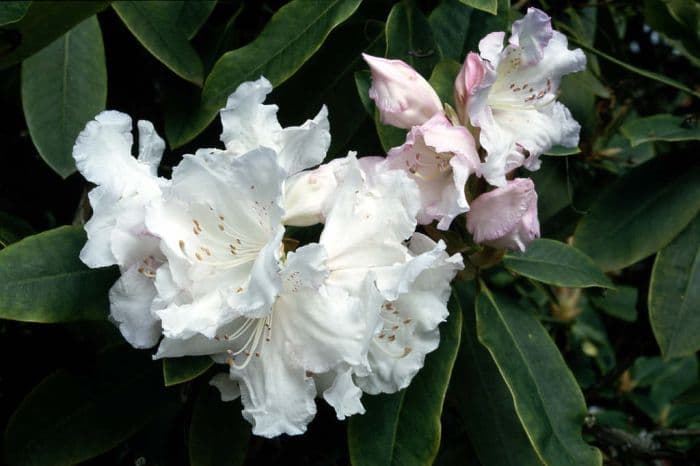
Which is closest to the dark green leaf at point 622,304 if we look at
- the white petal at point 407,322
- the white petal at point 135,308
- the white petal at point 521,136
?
the white petal at point 521,136

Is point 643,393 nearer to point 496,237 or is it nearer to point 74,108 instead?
point 496,237

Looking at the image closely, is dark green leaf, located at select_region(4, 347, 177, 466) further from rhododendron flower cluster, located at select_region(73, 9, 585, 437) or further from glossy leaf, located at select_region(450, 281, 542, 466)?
glossy leaf, located at select_region(450, 281, 542, 466)

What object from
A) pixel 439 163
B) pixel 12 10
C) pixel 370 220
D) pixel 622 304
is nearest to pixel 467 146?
pixel 439 163

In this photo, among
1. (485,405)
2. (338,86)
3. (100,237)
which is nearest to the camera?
(100,237)

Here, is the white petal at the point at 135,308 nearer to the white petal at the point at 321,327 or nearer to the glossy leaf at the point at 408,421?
the white petal at the point at 321,327

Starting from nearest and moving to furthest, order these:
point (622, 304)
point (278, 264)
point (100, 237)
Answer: point (278, 264), point (100, 237), point (622, 304)

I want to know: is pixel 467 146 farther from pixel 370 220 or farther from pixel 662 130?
pixel 662 130

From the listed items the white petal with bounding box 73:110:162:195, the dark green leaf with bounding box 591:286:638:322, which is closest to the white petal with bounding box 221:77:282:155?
the white petal with bounding box 73:110:162:195
